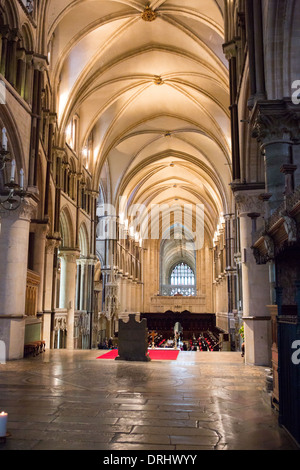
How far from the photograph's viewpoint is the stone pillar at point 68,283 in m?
23.5

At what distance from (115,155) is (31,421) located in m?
29.6

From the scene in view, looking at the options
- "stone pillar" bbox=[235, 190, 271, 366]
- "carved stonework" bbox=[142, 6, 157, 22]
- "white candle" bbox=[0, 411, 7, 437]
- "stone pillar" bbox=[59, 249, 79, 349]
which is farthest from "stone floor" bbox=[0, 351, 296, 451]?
"carved stonework" bbox=[142, 6, 157, 22]

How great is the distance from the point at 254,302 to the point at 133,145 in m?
22.7

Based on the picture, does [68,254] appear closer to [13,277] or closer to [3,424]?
[13,277]

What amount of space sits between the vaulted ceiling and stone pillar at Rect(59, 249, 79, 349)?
6.30 metres

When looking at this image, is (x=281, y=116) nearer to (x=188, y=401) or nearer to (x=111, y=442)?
(x=188, y=401)

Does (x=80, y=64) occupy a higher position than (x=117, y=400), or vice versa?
(x=80, y=64)

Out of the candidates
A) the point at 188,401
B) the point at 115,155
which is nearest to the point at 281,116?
the point at 188,401

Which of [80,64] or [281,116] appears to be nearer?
[281,116]

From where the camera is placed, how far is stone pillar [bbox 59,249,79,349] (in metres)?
23.5

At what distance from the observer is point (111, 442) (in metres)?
4.88

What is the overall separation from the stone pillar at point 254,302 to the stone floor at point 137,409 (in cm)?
175

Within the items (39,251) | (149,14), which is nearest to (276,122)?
(39,251)

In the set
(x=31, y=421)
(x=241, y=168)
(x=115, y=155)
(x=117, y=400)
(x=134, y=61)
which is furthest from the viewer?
(x=115, y=155)
